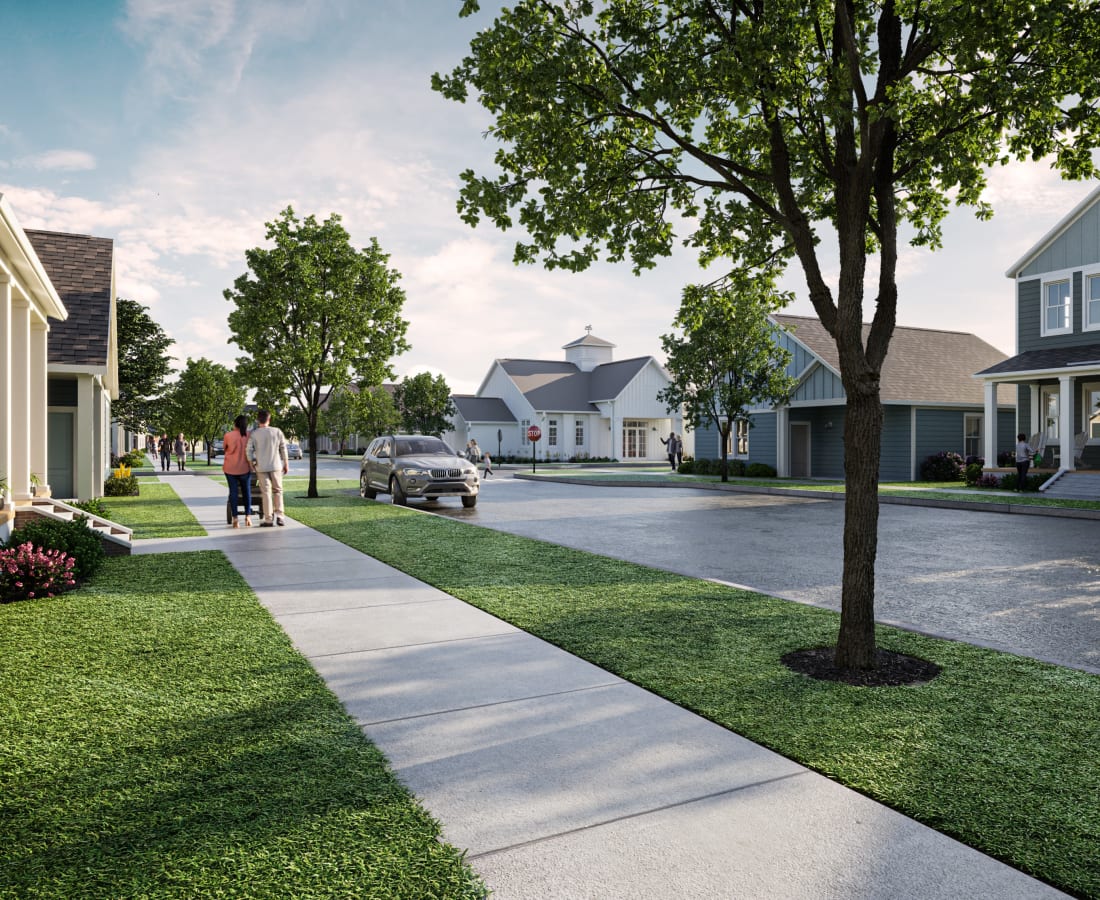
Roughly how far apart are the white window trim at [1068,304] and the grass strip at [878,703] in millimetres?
22651

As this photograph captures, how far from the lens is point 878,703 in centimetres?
463

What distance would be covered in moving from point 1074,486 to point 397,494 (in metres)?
18.4

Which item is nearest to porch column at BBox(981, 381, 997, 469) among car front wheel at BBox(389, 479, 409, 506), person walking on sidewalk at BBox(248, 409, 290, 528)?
car front wheel at BBox(389, 479, 409, 506)

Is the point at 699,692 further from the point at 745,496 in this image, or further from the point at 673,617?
the point at 745,496

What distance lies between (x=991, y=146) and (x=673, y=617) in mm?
4707

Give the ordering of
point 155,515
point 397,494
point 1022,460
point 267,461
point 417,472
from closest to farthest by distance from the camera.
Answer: point 267,461 → point 155,515 → point 417,472 → point 397,494 → point 1022,460

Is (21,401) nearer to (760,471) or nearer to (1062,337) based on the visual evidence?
(760,471)

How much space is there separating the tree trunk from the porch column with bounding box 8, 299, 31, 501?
10.6 meters

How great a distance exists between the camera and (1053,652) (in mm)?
5895

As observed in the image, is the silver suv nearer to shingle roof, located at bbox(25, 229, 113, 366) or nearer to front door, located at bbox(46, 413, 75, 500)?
shingle roof, located at bbox(25, 229, 113, 366)

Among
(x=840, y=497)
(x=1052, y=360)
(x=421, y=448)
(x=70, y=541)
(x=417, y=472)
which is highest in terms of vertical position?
(x=1052, y=360)

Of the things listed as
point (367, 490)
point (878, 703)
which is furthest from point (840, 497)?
point (878, 703)

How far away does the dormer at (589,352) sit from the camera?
196 feet

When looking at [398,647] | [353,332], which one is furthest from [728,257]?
[353,332]
